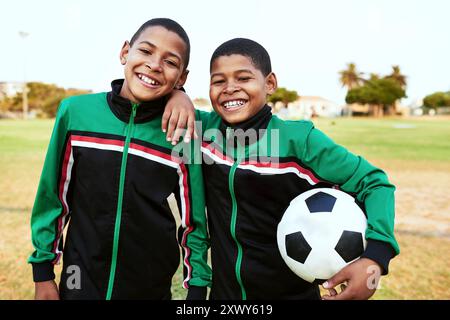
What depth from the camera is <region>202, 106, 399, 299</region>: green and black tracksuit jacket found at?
1.92 m

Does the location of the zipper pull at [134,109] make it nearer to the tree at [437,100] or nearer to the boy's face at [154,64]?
the boy's face at [154,64]

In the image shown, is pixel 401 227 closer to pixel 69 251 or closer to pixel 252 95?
pixel 252 95

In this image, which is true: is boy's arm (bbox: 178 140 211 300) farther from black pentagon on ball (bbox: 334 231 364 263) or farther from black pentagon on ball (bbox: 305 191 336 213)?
black pentagon on ball (bbox: 334 231 364 263)

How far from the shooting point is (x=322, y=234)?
177cm

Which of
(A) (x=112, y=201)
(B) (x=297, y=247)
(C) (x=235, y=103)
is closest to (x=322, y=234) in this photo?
(B) (x=297, y=247)

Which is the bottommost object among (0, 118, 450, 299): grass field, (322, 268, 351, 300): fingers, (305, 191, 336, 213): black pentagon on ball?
(0, 118, 450, 299): grass field

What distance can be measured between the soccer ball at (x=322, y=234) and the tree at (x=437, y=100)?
7335 cm

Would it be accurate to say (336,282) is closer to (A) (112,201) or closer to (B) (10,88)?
(A) (112,201)

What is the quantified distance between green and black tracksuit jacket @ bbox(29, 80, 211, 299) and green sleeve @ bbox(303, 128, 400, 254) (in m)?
0.61

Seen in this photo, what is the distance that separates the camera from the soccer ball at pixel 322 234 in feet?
5.66

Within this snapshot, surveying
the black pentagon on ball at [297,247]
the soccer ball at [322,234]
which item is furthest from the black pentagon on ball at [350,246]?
the black pentagon on ball at [297,247]

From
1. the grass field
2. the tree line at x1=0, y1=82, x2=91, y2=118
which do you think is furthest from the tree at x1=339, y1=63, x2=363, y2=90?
the grass field
